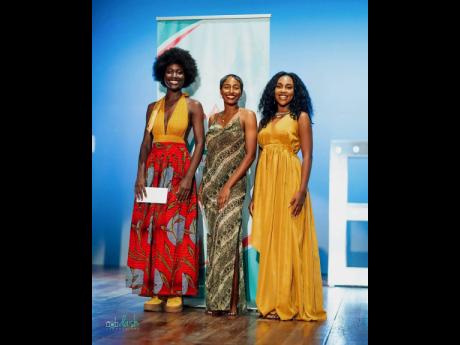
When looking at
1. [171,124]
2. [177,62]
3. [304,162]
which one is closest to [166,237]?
[171,124]

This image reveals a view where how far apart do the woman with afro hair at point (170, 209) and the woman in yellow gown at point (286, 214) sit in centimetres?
48

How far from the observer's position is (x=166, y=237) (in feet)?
18.6

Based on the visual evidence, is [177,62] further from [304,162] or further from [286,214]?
[286,214]

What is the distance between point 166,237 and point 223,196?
0.52 m

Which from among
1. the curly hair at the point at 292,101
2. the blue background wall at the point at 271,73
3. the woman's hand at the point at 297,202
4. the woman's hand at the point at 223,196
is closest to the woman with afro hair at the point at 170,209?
the woman's hand at the point at 223,196

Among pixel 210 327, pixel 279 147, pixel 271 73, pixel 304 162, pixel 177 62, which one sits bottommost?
pixel 210 327

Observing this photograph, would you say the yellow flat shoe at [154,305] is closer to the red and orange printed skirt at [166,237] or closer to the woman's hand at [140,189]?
the red and orange printed skirt at [166,237]

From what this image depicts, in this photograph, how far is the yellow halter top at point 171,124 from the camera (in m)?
5.71

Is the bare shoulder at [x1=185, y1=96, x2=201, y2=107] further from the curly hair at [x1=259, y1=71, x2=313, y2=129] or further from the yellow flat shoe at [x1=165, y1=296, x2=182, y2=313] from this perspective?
the yellow flat shoe at [x1=165, y1=296, x2=182, y2=313]

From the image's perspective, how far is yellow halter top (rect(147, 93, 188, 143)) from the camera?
5.71m

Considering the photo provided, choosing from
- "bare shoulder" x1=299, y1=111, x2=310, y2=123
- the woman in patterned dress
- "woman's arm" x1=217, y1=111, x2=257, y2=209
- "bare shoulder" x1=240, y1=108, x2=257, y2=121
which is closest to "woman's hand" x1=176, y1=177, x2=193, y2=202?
the woman in patterned dress

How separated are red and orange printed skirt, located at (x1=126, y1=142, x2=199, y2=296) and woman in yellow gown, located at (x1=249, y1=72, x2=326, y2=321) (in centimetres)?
49
